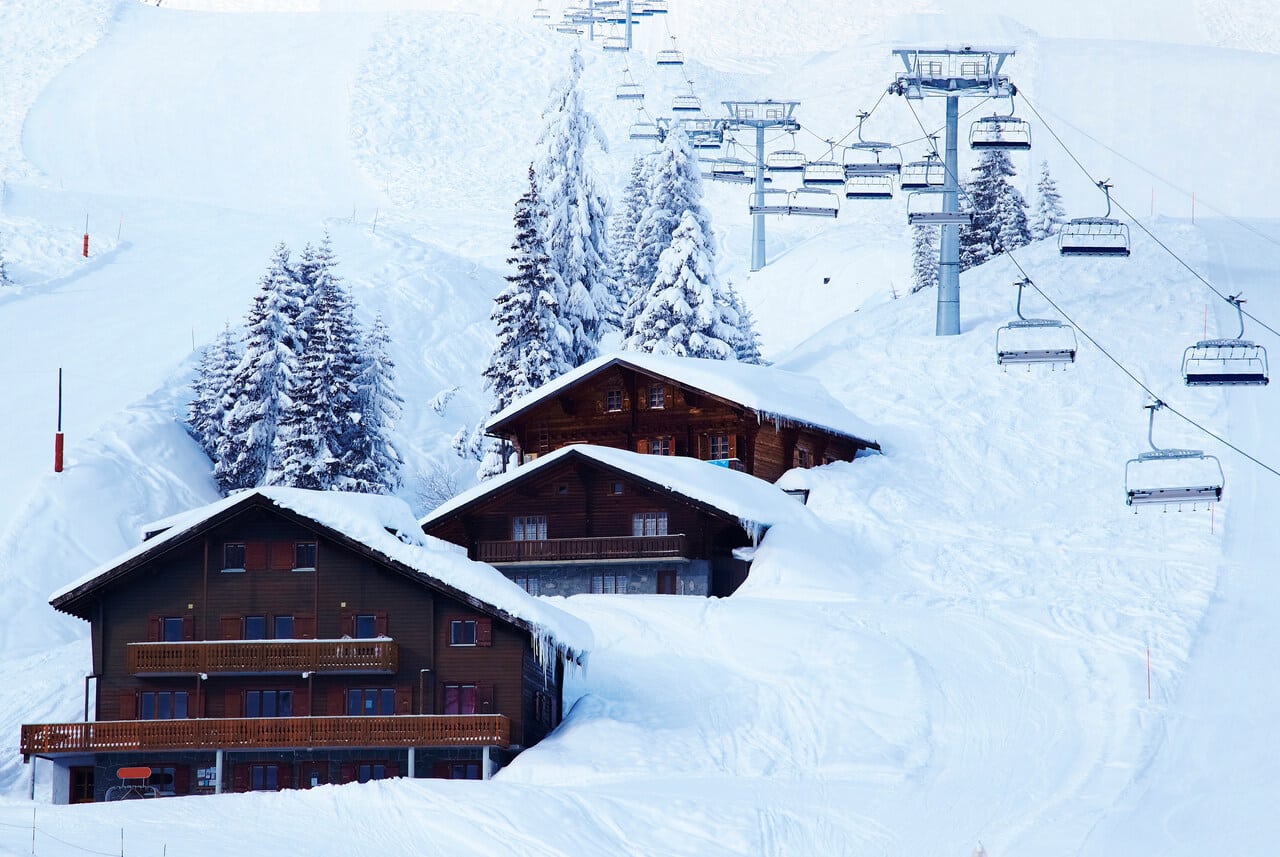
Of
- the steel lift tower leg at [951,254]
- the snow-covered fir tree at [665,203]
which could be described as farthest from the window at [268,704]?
the snow-covered fir tree at [665,203]

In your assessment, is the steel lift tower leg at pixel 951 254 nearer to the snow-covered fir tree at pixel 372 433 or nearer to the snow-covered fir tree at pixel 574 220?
the snow-covered fir tree at pixel 574 220

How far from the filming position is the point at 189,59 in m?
145

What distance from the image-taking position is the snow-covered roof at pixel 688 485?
180ft

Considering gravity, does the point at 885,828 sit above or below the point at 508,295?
below

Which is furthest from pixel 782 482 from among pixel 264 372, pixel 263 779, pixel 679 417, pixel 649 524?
pixel 263 779

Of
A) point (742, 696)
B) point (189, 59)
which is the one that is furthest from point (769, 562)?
point (189, 59)

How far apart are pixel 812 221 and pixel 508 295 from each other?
61189mm

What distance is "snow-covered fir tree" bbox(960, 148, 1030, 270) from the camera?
95.7 metres

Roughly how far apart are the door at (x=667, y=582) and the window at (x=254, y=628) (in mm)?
15154

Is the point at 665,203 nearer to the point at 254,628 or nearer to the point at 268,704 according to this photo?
the point at 254,628

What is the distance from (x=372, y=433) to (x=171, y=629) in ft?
64.0

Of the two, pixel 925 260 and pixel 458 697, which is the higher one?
pixel 925 260

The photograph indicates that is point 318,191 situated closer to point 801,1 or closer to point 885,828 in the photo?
point 801,1

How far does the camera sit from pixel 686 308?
72.9 meters
